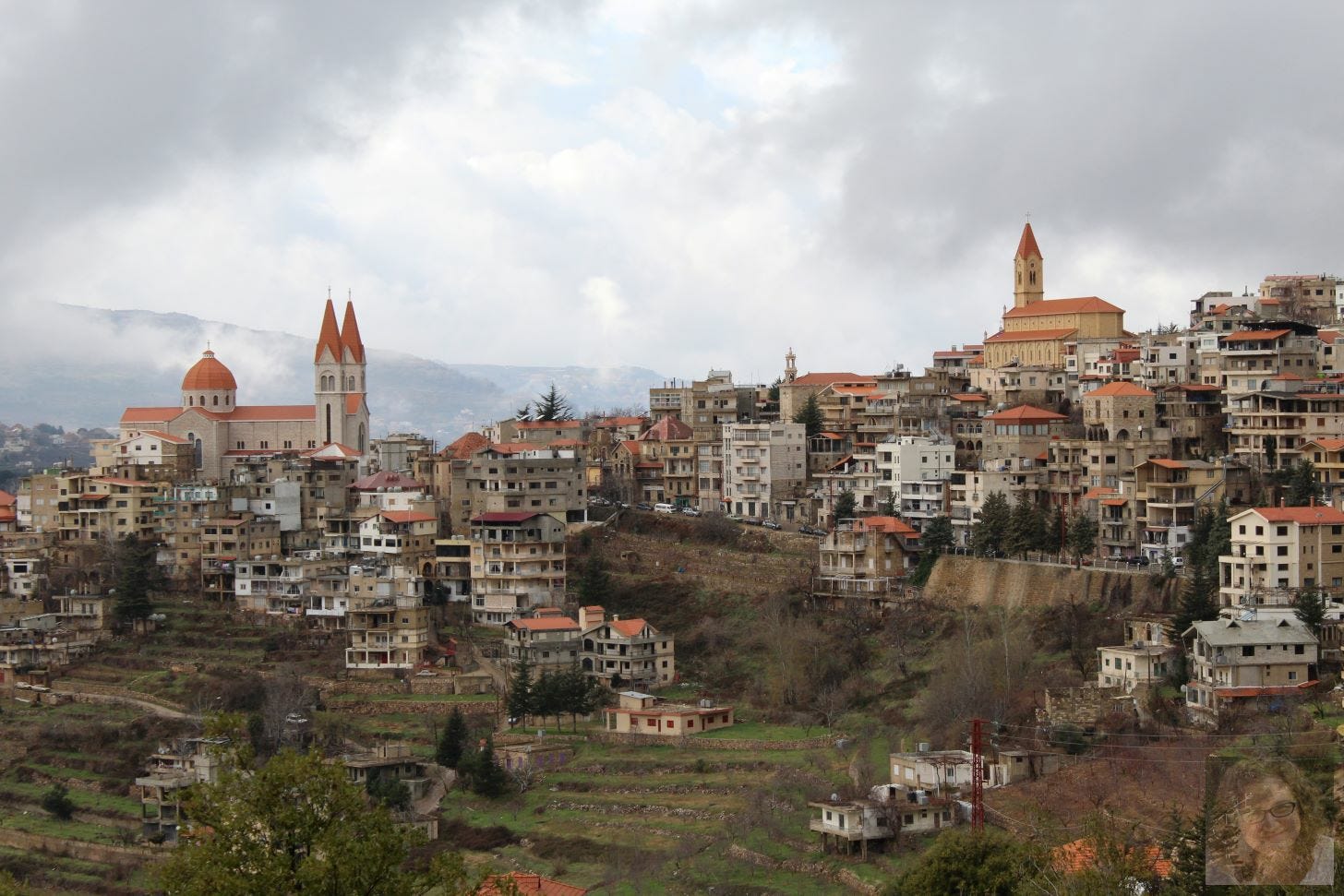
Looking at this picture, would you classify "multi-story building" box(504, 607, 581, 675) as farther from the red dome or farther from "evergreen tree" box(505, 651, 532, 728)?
the red dome

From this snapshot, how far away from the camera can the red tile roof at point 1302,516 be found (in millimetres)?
39094

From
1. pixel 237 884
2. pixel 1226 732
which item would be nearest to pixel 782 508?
pixel 1226 732

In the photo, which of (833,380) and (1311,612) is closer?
(1311,612)

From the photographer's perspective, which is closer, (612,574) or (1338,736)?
(1338,736)

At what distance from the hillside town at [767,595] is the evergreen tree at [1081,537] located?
13 cm

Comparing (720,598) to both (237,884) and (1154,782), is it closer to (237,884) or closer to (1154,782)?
(1154,782)

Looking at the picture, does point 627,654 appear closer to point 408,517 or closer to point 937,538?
point 937,538

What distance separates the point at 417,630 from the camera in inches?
1966

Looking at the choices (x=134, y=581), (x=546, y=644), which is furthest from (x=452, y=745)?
(x=134, y=581)

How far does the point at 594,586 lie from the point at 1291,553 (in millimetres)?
19300

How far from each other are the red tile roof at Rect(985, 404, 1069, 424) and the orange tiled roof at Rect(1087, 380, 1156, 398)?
60.0 inches

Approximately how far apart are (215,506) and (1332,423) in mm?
33468

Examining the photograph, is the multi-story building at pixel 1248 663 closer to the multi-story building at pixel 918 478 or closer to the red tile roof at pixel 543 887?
the red tile roof at pixel 543 887

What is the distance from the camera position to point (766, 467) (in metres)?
57.1
